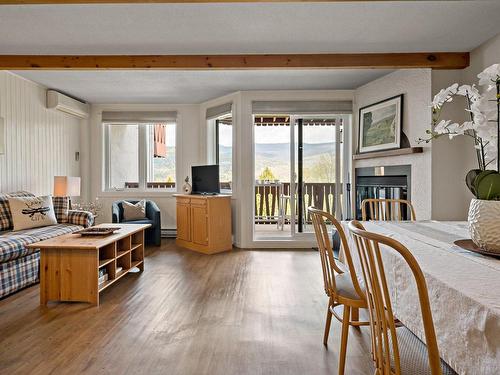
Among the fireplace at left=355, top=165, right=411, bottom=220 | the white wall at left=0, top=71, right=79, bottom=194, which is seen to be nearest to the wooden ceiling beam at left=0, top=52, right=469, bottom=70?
the white wall at left=0, top=71, right=79, bottom=194

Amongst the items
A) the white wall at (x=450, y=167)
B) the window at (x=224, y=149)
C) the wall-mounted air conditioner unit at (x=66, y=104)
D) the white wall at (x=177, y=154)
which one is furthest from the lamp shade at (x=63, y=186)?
the white wall at (x=450, y=167)

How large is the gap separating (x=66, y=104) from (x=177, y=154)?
1.91 meters

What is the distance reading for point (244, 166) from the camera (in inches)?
200

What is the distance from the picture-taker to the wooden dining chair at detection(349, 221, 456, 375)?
0.86 meters

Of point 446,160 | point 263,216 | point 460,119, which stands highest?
point 460,119

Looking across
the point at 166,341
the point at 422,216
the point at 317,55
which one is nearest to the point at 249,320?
the point at 166,341

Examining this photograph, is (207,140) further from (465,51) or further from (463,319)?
(463,319)

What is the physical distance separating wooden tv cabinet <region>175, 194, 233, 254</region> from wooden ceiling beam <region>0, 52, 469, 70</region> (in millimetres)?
1981

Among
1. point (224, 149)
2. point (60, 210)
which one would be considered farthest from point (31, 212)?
point (224, 149)

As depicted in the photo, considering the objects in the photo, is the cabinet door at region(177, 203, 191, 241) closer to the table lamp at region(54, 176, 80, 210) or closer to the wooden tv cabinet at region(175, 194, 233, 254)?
the wooden tv cabinet at region(175, 194, 233, 254)

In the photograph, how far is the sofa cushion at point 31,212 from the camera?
3667 millimetres

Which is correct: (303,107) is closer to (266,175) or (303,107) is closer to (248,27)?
(266,175)

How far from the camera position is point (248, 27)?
2.87m

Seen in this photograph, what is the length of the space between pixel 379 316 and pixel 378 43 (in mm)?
2988
